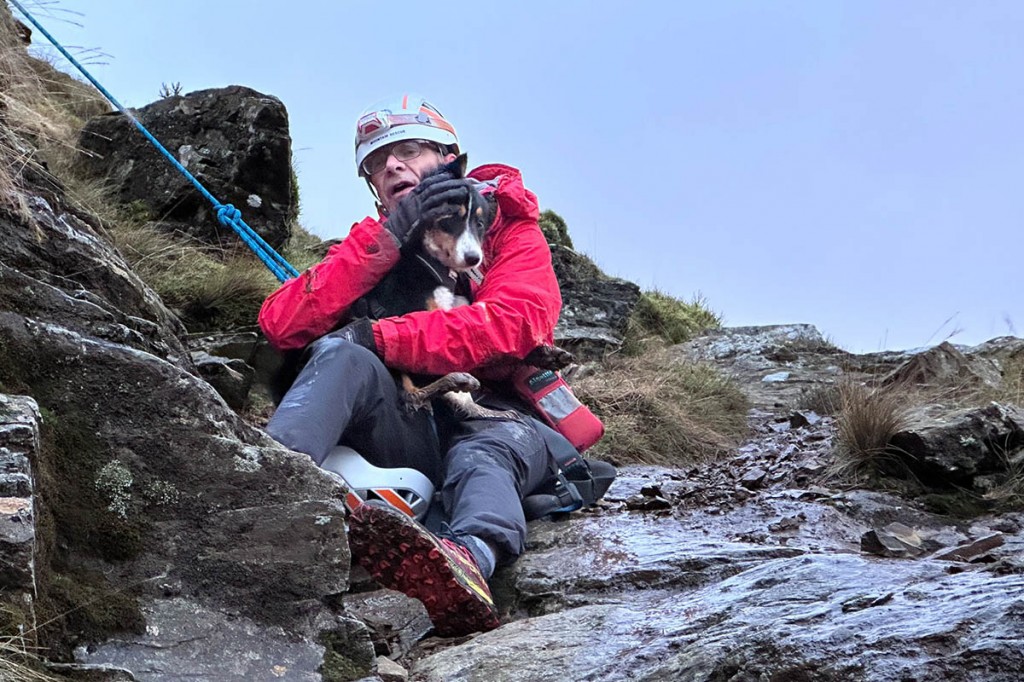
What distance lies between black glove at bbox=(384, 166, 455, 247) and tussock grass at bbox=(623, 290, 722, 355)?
7097mm

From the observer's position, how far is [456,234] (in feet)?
18.2

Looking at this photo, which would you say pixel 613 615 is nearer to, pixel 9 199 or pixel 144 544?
pixel 144 544

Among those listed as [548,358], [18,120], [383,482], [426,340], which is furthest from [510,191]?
[18,120]

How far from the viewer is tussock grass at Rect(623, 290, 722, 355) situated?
41.9 feet

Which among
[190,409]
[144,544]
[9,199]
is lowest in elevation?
[144,544]

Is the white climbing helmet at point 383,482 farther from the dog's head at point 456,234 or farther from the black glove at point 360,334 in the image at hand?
the dog's head at point 456,234

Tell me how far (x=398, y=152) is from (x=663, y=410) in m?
3.98

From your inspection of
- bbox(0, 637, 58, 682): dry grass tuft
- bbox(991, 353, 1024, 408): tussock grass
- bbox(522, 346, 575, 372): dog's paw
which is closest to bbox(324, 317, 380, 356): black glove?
bbox(522, 346, 575, 372): dog's paw

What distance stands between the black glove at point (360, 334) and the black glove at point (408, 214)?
1.65 ft

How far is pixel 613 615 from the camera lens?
350 cm

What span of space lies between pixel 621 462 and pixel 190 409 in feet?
17.5

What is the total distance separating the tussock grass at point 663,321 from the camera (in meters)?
12.8

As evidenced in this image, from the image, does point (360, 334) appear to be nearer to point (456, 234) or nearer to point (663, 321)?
point (456, 234)

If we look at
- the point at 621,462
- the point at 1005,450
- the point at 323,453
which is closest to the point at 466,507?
the point at 323,453
